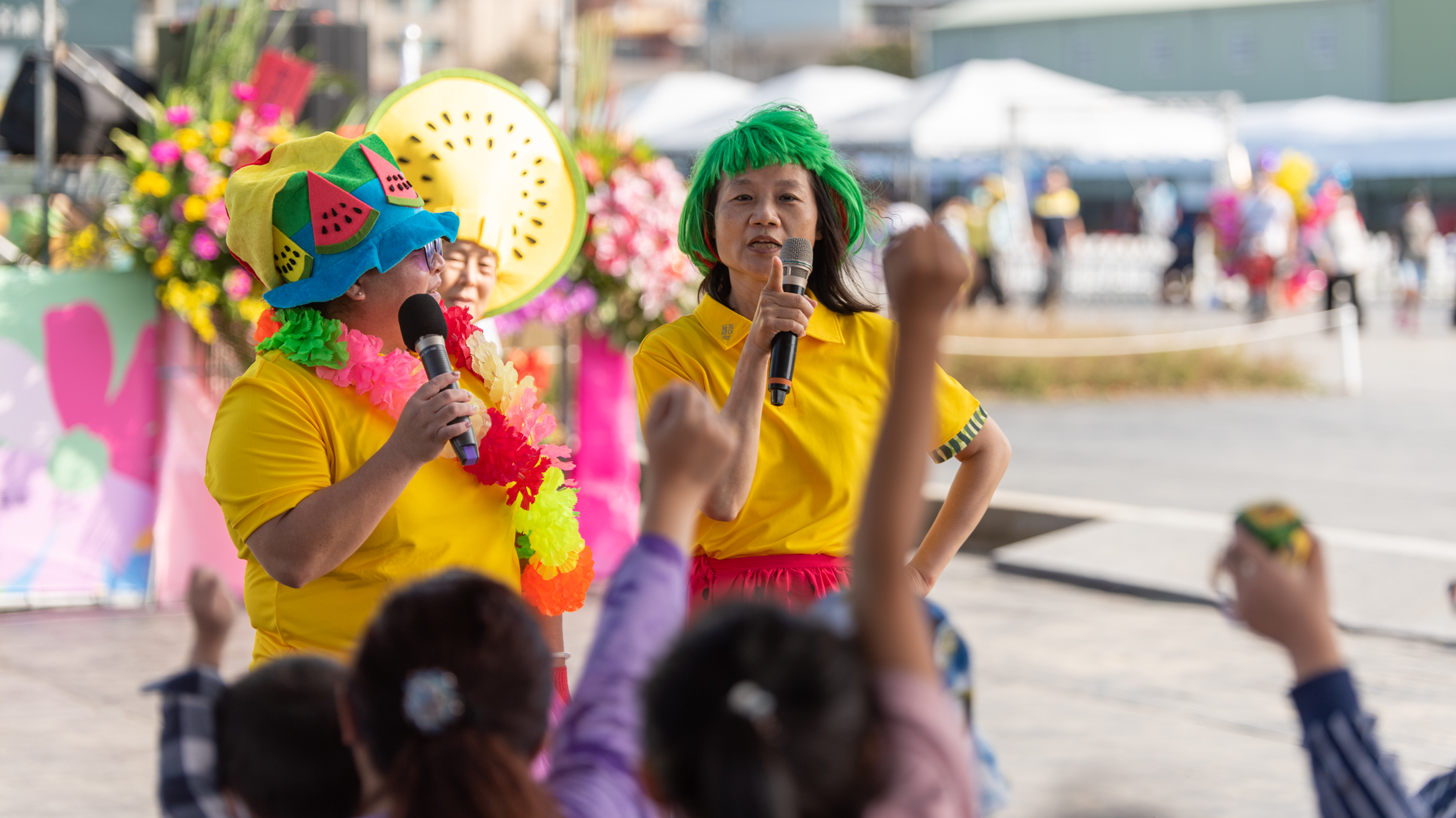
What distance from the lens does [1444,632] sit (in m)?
5.95

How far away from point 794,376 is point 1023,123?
1852cm

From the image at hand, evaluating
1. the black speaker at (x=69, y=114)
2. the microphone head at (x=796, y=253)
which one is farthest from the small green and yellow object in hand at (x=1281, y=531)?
the black speaker at (x=69, y=114)

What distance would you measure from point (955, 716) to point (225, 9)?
277 inches

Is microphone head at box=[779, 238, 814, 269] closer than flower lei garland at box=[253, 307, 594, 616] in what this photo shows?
No

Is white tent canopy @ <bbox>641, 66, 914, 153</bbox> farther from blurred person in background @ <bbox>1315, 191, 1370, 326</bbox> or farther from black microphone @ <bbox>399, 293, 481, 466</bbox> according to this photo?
black microphone @ <bbox>399, 293, 481, 466</bbox>

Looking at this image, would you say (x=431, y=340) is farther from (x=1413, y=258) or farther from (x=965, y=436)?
(x=1413, y=258)

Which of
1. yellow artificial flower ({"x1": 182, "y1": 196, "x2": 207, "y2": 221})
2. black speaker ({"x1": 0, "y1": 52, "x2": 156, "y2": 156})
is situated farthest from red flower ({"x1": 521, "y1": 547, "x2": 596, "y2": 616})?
black speaker ({"x1": 0, "y1": 52, "x2": 156, "y2": 156})

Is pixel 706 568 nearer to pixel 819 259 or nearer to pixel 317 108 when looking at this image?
pixel 819 259

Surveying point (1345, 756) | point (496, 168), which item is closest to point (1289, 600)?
point (1345, 756)

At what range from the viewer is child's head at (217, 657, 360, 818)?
166 cm

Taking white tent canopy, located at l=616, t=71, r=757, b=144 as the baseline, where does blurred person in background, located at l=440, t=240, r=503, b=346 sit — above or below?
below

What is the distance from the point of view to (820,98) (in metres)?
22.1

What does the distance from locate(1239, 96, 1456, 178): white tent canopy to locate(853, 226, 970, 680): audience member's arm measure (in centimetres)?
3311

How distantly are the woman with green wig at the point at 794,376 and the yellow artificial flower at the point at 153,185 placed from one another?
392 cm
